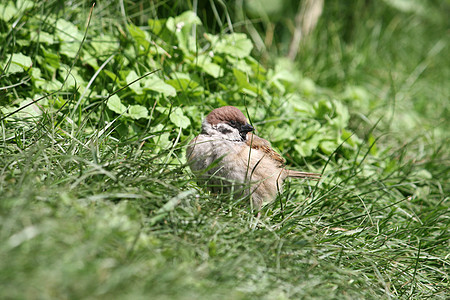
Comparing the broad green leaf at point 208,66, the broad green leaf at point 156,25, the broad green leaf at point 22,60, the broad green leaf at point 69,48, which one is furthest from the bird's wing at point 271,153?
the broad green leaf at point 22,60

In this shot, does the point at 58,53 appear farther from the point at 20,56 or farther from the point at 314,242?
the point at 314,242

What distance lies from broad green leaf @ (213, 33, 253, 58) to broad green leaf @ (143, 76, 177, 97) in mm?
798

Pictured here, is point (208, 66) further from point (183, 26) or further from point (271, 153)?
point (271, 153)

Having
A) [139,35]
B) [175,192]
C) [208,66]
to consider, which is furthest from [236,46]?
[175,192]

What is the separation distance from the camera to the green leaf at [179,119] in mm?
3547

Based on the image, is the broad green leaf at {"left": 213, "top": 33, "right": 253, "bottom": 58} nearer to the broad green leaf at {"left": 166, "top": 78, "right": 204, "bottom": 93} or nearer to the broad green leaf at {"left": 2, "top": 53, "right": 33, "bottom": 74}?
the broad green leaf at {"left": 166, "top": 78, "right": 204, "bottom": 93}

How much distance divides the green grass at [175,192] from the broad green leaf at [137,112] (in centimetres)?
2

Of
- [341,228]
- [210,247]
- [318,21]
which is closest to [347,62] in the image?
[318,21]

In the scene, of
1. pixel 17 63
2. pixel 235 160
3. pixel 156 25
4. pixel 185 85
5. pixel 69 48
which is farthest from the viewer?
pixel 156 25

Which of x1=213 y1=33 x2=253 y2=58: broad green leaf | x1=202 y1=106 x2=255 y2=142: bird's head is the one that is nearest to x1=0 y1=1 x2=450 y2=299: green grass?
x1=213 y1=33 x2=253 y2=58: broad green leaf

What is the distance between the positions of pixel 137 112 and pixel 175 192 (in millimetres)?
1175

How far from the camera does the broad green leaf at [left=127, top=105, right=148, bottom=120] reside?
351cm

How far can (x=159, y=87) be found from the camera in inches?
144

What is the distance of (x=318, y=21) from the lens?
627 centimetres
